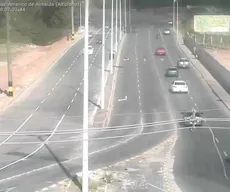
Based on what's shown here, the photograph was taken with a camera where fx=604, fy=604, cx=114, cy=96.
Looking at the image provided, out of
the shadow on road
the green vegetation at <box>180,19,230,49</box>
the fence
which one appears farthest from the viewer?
the green vegetation at <box>180,19,230,49</box>

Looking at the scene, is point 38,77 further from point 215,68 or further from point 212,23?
point 212,23

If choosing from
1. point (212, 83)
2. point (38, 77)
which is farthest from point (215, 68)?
point (38, 77)

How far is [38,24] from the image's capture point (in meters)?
150

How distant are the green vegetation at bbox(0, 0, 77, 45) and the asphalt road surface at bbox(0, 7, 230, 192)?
38286 mm

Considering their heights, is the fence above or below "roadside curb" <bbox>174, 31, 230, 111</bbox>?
above

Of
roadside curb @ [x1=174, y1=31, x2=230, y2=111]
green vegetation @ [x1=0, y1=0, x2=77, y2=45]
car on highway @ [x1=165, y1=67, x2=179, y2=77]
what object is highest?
green vegetation @ [x1=0, y1=0, x2=77, y2=45]

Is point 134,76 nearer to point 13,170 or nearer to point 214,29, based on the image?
point 214,29

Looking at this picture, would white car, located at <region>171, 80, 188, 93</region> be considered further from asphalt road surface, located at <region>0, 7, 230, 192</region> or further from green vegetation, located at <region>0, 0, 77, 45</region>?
green vegetation, located at <region>0, 0, 77, 45</region>

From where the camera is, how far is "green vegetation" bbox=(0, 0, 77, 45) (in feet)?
417

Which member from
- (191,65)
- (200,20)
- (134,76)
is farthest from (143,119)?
(200,20)

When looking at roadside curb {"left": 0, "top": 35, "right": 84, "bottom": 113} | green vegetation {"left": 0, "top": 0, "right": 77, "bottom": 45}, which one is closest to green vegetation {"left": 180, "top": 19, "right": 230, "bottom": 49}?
roadside curb {"left": 0, "top": 35, "right": 84, "bottom": 113}

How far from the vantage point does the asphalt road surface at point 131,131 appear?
32062 mm

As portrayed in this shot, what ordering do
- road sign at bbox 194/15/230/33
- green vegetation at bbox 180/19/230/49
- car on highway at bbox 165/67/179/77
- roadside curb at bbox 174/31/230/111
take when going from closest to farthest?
roadside curb at bbox 174/31/230/111 < car on highway at bbox 165/67/179/77 < road sign at bbox 194/15/230/33 < green vegetation at bbox 180/19/230/49

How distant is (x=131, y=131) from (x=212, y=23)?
221 ft
